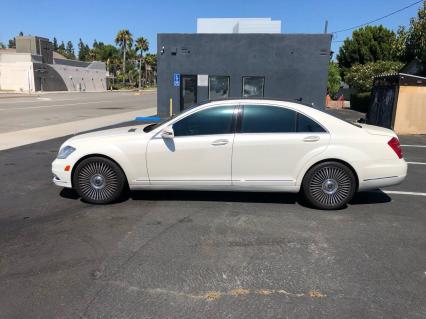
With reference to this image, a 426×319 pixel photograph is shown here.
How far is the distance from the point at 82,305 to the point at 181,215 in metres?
2.20

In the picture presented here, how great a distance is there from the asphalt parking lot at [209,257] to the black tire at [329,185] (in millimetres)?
192

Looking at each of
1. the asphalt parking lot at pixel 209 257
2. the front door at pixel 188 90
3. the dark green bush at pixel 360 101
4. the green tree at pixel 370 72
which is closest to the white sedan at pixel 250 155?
the asphalt parking lot at pixel 209 257

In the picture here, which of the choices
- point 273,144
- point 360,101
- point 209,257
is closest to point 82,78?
point 360,101

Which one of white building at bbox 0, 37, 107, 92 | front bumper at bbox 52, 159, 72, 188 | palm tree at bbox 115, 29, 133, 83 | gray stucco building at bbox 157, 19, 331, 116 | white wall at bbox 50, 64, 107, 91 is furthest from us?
palm tree at bbox 115, 29, 133, 83

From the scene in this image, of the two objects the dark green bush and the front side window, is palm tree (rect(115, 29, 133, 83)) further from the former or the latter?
the front side window

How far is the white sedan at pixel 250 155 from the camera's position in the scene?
5.36 meters

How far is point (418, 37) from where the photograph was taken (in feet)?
63.7

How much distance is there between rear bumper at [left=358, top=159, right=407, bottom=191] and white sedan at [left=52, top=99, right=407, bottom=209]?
0.04 ft

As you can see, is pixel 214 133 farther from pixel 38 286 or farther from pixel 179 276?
pixel 38 286

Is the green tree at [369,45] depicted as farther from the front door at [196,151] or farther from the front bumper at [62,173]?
the front bumper at [62,173]

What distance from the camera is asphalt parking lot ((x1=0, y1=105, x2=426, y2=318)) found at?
3.16 meters

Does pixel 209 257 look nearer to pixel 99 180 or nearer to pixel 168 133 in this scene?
pixel 168 133

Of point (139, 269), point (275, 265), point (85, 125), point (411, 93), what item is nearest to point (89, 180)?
point (139, 269)

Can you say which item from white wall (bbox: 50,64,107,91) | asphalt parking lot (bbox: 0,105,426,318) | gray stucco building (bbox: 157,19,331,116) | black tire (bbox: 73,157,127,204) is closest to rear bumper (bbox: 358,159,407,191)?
asphalt parking lot (bbox: 0,105,426,318)
